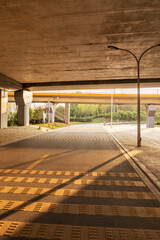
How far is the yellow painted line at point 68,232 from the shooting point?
2744 mm

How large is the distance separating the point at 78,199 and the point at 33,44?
35.6 ft

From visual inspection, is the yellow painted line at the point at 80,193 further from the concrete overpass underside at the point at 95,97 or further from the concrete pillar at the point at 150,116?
the concrete pillar at the point at 150,116

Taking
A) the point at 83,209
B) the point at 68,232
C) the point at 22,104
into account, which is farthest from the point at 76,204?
the point at 22,104

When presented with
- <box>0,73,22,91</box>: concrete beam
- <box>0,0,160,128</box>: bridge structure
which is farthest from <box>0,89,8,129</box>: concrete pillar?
<box>0,0,160,128</box>: bridge structure

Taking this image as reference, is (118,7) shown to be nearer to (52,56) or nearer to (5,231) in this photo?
(52,56)

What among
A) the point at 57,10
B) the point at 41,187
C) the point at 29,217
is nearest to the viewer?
the point at 29,217

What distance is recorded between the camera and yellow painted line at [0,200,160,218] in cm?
344

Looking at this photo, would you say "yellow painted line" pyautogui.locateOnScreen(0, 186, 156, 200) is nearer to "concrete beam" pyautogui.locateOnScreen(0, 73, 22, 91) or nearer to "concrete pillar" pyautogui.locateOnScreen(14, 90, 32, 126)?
"concrete beam" pyautogui.locateOnScreen(0, 73, 22, 91)

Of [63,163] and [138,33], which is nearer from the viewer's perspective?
[63,163]

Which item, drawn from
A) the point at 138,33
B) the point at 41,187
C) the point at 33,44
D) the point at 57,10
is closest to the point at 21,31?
the point at 33,44

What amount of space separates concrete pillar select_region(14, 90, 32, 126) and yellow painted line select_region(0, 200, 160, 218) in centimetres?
2484

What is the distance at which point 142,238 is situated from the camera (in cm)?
272

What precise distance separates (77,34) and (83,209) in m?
9.54

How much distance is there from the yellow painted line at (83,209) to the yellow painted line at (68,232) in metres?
0.45
